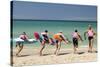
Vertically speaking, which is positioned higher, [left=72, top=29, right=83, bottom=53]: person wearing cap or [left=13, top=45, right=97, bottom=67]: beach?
[left=72, top=29, right=83, bottom=53]: person wearing cap

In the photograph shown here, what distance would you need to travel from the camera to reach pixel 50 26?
286cm

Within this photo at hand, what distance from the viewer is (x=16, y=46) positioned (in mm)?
2695

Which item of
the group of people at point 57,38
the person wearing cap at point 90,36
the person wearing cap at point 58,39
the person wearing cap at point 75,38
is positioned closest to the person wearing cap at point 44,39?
the group of people at point 57,38

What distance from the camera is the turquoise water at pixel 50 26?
2.70m

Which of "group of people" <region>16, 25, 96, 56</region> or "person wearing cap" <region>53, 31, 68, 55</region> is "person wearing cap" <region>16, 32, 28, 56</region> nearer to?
"group of people" <region>16, 25, 96, 56</region>

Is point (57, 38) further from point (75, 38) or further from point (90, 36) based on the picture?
point (90, 36)

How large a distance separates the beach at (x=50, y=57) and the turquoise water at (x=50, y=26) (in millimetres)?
162

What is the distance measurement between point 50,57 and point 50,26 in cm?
41

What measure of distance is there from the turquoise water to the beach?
0.16 metres

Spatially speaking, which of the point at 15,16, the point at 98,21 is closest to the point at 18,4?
the point at 15,16

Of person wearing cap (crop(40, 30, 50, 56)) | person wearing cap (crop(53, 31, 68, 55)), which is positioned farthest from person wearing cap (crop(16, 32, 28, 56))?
person wearing cap (crop(53, 31, 68, 55))

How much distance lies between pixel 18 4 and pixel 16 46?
20.7 inches

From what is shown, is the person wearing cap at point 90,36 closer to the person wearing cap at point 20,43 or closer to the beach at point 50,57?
the beach at point 50,57

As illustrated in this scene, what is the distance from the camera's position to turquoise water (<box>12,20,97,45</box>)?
106 inches
